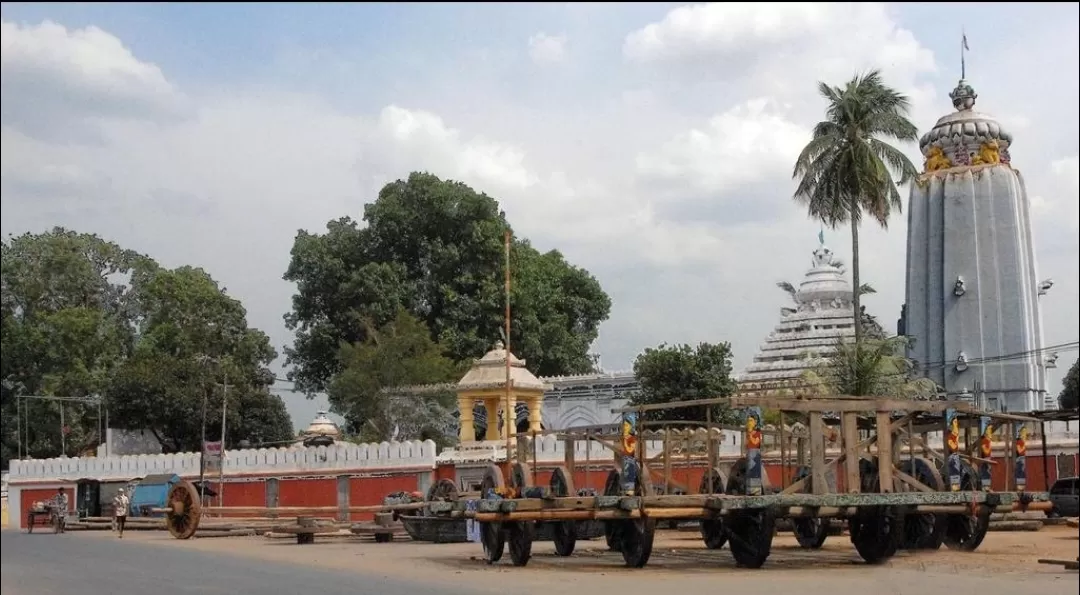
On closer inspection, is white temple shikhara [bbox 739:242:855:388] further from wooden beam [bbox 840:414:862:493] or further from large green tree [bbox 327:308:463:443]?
wooden beam [bbox 840:414:862:493]

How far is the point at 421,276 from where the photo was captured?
53906 millimetres

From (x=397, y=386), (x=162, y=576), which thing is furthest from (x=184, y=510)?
(x=397, y=386)

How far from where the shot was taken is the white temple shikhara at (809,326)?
49.4 meters

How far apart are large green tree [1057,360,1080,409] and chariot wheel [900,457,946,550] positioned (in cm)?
3434

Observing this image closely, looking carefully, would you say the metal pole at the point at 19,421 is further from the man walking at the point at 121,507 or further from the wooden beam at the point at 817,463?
the wooden beam at the point at 817,463

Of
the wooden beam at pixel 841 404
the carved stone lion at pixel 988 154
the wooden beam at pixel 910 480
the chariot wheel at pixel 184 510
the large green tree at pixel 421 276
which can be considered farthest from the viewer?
the large green tree at pixel 421 276

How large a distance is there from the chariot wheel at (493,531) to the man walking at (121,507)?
14.3 m

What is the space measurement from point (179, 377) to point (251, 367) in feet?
11.4

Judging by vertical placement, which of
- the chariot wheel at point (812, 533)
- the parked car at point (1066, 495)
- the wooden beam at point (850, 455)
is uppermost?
the wooden beam at point (850, 455)

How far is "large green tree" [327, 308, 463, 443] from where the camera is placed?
44250mm

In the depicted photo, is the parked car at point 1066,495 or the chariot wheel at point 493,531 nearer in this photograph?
the chariot wheel at point 493,531

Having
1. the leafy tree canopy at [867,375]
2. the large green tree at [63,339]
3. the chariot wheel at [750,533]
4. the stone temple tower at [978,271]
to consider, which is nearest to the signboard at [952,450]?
the chariot wheel at [750,533]

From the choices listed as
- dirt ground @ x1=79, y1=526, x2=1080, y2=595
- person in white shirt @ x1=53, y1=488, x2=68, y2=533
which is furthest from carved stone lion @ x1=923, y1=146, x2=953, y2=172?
person in white shirt @ x1=53, y1=488, x2=68, y2=533

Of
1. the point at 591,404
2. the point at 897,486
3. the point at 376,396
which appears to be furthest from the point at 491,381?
the point at 897,486
